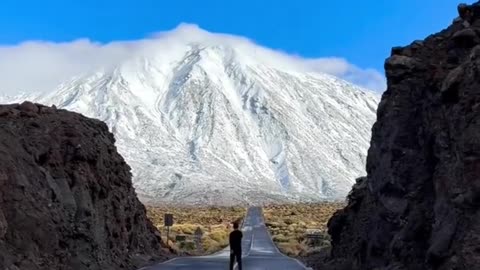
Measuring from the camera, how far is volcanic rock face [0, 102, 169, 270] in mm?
21766

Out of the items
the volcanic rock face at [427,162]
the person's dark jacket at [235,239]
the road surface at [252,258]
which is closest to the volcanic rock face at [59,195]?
the road surface at [252,258]

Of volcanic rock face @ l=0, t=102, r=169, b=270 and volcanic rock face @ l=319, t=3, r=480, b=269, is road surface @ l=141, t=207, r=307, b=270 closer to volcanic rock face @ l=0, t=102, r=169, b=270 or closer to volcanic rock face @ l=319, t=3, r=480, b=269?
volcanic rock face @ l=0, t=102, r=169, b=270

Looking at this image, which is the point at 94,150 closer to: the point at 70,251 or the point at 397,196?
the point at 70,251

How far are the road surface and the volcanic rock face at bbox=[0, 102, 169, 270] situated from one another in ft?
6.94

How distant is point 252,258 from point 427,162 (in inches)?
816

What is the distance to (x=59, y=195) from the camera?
2539 cm

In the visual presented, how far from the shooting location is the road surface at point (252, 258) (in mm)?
32000

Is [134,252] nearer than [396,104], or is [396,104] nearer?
[396,104]

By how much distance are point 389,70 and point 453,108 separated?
570cm

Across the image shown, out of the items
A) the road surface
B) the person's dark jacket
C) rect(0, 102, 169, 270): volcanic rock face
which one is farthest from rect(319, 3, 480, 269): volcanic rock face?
rect(0, 102, 169, 270): volcanic rock face

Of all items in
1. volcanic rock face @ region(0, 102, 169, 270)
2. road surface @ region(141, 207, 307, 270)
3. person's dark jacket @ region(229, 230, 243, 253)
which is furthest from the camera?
road surface @ region(141, 207, 307, 270)

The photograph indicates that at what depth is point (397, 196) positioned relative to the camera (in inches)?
849

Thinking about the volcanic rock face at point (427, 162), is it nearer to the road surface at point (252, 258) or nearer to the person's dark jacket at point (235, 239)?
the person's dark jacket at point (235, 239)

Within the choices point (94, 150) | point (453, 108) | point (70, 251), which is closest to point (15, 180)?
point (70, 251)
